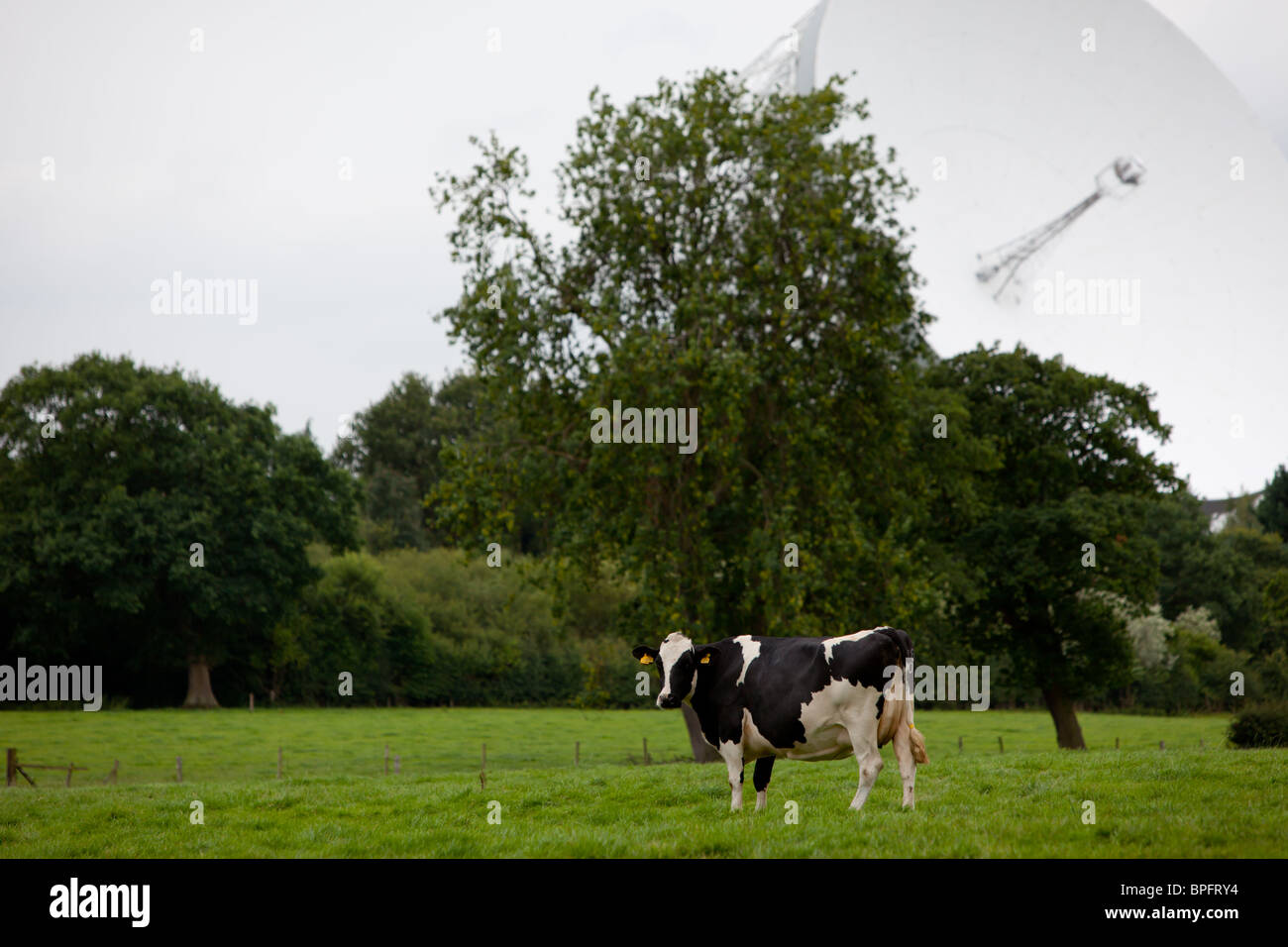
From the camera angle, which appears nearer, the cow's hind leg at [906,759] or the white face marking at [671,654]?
the cow's hind leg at [906,759]

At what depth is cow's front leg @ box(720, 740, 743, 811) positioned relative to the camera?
11109mm

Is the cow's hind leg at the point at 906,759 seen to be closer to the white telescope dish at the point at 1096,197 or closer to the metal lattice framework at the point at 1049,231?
the white telescope dish at the point at 1096,197

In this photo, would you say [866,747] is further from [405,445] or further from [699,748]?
[405,445]

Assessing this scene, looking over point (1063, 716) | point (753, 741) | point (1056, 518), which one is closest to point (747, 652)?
point (753, 741)

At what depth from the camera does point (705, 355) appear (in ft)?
74.0

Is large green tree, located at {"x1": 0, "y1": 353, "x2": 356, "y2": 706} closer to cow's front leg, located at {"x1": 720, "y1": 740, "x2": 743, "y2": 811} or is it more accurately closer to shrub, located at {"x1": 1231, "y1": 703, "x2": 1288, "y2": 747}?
shrub, located at {"x1": 1231, "y1": 703, "x2": 1288, "y2": 747}

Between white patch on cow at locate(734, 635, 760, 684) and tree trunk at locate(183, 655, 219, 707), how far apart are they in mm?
52000

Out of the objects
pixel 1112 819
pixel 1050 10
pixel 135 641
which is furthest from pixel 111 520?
pixel 1112 819

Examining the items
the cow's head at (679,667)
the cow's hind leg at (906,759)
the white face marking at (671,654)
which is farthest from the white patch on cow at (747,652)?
the cow's hind leg at (906,759)

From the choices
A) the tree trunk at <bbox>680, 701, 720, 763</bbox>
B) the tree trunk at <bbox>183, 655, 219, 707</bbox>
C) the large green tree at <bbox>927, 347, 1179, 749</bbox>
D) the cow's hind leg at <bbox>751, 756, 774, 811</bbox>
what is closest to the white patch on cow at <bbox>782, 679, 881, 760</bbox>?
the cow's hind leg at <bbox>751, 756, 774, 811</bbox>

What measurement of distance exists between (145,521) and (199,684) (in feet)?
28.2

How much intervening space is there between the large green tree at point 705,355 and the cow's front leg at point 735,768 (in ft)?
37.3

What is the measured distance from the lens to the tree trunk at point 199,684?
57719mm

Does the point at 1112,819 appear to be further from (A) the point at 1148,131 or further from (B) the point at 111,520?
(B) the point at 111,520
